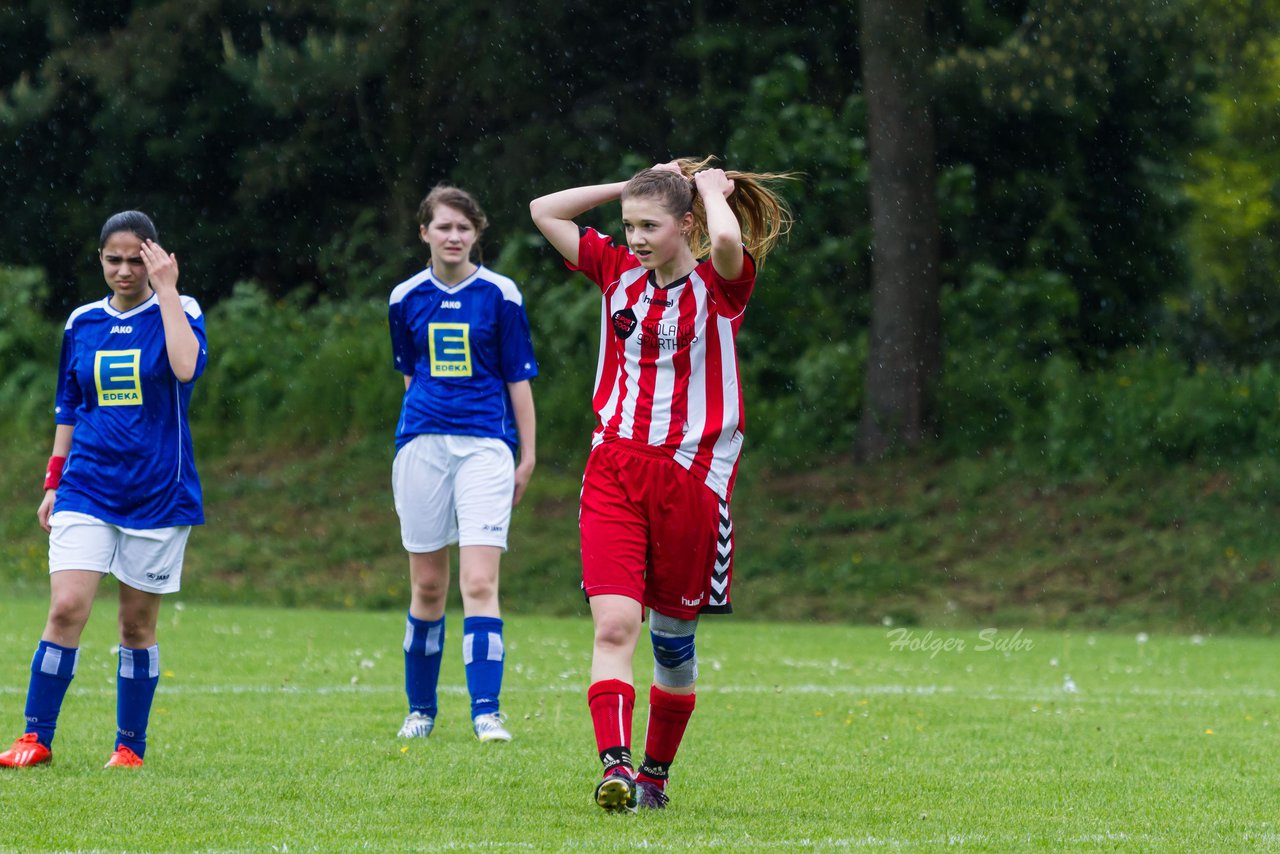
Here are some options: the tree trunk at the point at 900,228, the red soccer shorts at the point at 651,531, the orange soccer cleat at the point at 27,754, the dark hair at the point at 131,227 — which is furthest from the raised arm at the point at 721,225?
the tree trunk at the point at 900,228

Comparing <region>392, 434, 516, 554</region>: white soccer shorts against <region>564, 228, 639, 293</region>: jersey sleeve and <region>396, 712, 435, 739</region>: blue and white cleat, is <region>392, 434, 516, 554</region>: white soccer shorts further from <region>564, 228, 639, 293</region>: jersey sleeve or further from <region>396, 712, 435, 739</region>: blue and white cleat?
<region>564, 228, 639, 293</region>: jersey sleeve

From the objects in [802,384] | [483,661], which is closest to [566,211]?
[483,661]

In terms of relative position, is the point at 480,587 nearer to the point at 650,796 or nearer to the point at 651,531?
the point at 650,796

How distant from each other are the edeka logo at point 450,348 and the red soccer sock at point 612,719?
2.71m

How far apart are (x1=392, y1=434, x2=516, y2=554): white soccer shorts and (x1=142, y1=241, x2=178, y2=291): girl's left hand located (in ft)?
5.49

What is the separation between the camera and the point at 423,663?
787 cm

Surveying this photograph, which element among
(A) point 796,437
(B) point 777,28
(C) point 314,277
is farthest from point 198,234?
(A) point 796,437

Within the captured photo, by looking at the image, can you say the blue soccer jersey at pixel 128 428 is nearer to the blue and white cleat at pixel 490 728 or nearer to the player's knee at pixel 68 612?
the player's knee at pixel 68 612

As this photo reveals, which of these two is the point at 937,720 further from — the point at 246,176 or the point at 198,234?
the point at 198,234

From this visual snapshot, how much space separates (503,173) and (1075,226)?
331 inches

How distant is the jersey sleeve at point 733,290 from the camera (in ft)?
18.9

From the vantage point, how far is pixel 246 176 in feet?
96.4

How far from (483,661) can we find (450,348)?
53.8 inches

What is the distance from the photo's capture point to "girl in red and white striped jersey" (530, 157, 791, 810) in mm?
5535
